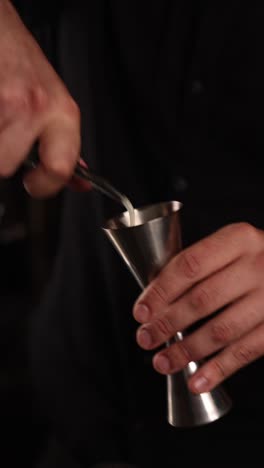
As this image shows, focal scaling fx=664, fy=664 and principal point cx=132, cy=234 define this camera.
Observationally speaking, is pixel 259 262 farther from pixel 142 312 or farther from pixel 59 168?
pixel 59 168

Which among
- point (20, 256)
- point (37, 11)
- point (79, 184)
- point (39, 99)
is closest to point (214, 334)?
point (79, 184)

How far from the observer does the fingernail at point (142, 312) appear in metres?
0.86

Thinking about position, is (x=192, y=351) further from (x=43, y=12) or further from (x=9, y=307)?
(x=9, y=307)

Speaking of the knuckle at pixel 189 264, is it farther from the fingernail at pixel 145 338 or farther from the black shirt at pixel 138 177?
the black shirt at pixel 138 177

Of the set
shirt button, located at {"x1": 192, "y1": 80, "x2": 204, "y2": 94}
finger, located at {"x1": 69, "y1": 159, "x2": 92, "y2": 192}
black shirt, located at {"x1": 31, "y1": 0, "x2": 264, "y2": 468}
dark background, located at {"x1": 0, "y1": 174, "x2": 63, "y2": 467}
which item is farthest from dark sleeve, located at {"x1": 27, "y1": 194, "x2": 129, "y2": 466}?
dark background, located at {"x1": 0, "y1": 174, "x2": 63, "y2": 467}

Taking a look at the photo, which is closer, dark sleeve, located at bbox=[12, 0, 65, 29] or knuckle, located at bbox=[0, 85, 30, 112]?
knuckle, located at bbox=[0, 85, 30, 112]

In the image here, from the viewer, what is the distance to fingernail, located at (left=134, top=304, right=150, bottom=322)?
856mm

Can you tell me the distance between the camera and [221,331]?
0.90m

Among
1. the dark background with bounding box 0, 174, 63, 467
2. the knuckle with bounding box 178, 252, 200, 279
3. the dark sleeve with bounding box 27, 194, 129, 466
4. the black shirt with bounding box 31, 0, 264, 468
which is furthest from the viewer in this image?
the dark background with bounding box 0, 174, 63, 467

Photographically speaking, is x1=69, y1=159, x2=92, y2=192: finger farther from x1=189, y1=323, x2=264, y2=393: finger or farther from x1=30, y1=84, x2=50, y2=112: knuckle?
x1=189, y1=323, x2=264, y2=393: finger

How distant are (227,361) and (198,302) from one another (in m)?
0.10

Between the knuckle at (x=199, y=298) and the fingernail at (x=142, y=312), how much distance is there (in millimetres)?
61

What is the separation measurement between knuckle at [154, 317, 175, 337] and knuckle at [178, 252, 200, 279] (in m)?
0.07

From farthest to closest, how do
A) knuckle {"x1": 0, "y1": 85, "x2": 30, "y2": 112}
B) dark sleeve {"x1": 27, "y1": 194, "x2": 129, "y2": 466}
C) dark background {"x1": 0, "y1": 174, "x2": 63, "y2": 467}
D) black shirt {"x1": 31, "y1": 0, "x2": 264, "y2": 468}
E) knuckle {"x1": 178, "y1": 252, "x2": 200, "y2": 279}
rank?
dark background {"x1": 0, "y1": 174, "x2": 63, "y2": 467} < dark sleeve {"x1": 27, "y1": 194, "x2": 129, "y2": 466} < black shirt {"x1": 31, "y1": 0, "x2": 264, "y2": 468} < knuckle {"x1": 178, "y1": 252, "x2": 200, "y2": 279} < knuckle {"x1": 0, "y1": 85, "x2": 30, "y2": 112}
